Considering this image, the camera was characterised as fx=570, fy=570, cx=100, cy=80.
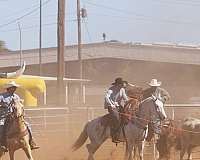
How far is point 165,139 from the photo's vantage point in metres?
14.0

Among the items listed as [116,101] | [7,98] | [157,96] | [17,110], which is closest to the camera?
[17,110]

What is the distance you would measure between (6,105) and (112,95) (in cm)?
294

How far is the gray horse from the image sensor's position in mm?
12469

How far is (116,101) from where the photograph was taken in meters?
13.5

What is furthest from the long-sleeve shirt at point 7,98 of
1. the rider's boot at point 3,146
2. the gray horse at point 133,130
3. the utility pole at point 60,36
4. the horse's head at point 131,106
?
the utility pole at point 60,36

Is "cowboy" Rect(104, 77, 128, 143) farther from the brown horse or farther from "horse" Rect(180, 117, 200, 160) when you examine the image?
"horse" Rect(180, 117, 200, 160)

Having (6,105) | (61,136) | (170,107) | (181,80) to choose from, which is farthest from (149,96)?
(181,80)

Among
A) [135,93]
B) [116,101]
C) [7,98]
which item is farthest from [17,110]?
[135,93]

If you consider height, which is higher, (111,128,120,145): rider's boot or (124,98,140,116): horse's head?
(124,98,140,116): horse's head

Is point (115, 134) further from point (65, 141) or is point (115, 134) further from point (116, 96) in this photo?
point (65, 141)

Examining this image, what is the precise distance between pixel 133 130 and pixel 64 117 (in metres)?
8.49

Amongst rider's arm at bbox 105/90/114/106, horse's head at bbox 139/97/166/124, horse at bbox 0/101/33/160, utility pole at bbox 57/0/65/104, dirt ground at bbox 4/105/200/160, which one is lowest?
dirt ground at bbox 4/105/200/160

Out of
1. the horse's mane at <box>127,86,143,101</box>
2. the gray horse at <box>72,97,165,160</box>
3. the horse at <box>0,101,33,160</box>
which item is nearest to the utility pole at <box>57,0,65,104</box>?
the horse's mane at <box>127,86,143,101</box>

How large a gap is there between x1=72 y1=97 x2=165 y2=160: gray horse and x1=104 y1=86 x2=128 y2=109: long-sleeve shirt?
0.58 metres
